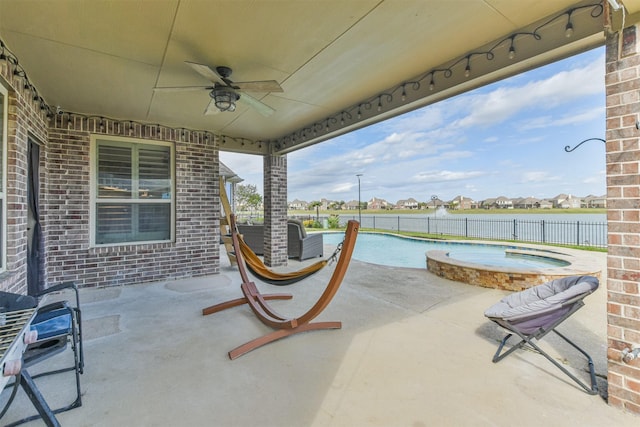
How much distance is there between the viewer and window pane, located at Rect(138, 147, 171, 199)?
466 cm

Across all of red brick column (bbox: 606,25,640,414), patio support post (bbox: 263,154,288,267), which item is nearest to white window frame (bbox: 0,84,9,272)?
patio support post (bbox: 263,154,288,267)

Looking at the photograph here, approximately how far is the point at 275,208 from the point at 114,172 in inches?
107

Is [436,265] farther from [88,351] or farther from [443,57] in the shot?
[88,351]

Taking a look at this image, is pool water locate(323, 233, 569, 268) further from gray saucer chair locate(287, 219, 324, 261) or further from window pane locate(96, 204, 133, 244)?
window pane locate(96, 204, 133, 244)

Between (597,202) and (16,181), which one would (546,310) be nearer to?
(597,202)

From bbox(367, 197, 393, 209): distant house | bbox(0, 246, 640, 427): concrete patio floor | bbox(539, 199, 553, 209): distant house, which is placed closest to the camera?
bbox(0, 246, 640, 427): concrete patio floor

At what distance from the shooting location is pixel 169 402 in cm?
174

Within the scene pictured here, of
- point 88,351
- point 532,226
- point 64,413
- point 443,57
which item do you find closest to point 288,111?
point 443,57

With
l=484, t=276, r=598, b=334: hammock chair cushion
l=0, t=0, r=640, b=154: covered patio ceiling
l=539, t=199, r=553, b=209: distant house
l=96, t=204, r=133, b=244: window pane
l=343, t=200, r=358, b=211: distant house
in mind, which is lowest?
l=484, t=276, r=598, b=334: hammock chair cushion

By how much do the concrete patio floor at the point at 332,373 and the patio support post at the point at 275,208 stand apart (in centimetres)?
240

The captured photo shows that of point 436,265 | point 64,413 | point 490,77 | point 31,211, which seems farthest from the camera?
point 436,265

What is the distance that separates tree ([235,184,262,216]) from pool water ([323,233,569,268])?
25.0ft

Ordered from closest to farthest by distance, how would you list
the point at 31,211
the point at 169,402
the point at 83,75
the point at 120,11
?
the point at 169,402, the point at 120,11, the point at 83,75, the point at 31,211

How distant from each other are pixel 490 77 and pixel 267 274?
118 inches
